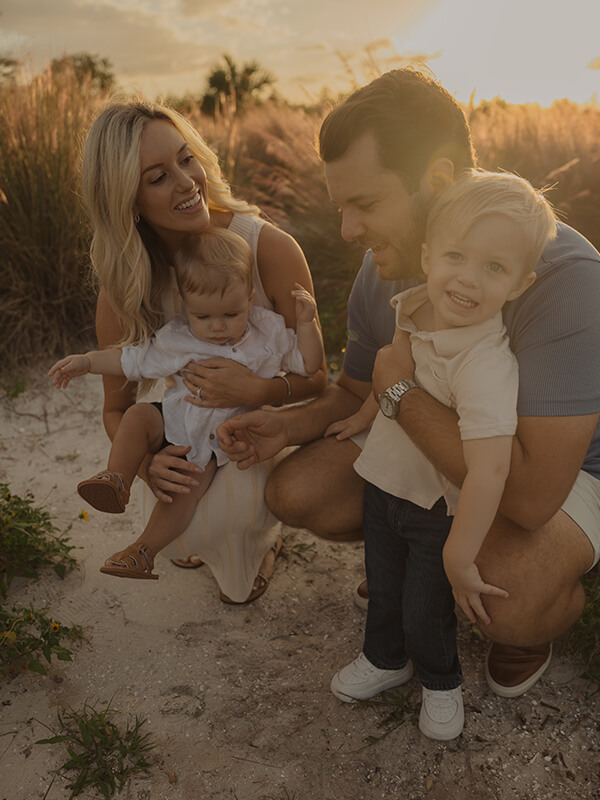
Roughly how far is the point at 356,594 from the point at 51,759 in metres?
1.26

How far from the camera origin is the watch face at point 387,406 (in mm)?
2023

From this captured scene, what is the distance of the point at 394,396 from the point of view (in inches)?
79.5

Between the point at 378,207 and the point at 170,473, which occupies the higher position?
the point at 378,207

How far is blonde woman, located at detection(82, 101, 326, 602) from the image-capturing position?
2330 millimetres

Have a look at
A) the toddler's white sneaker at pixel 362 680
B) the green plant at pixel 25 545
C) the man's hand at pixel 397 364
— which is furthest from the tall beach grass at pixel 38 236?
the toddler's white sneaker at pixel 362 680

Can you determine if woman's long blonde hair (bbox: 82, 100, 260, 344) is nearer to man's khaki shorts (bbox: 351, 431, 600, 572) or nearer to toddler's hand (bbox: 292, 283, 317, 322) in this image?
toddler's hand (bbox: 292, 283, 317, 322)

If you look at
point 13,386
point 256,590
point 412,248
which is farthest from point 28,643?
point 13,386

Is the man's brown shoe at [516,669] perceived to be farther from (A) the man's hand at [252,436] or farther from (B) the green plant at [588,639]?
(A) the man's hand at [252,436]

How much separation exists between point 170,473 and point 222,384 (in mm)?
369

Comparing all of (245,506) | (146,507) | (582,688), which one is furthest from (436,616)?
(146,507)

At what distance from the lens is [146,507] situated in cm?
271

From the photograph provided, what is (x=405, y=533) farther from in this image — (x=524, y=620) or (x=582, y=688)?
(x=582, y=688)

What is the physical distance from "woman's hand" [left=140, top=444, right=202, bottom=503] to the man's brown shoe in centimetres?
122

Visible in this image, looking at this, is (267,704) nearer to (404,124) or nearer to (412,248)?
(412,248)
